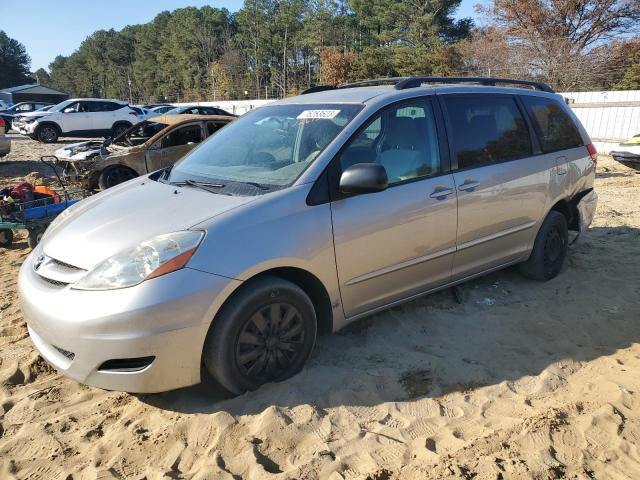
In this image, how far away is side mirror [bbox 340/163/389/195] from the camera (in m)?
2.95

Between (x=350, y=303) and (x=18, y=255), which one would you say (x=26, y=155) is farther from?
(x=350, y=303)

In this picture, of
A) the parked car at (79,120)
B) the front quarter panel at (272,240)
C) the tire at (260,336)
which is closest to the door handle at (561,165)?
the front quarter panel at (272,240)

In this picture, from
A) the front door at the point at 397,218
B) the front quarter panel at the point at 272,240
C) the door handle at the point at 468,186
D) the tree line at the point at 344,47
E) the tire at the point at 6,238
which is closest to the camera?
the front quarter panel at the point at 272,240

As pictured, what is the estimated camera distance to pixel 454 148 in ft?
12.2

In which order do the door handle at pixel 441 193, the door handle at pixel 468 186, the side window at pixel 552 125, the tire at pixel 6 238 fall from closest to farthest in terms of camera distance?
the door handle at pixel 441 193, the door handle at pixel 468 186, the side window at pixel 552 125, the tire at pixel 6 238

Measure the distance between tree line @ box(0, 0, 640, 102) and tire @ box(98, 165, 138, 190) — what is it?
2083 centimetres

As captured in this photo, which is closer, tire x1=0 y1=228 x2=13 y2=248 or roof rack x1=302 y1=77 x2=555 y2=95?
roof rack x1=302 y1=77 x2=555 y2=95

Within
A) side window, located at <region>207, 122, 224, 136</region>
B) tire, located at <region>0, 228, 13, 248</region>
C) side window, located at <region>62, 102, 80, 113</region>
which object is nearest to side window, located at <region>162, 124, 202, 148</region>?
side window, located at <region>207, 122, 224, 136</region>

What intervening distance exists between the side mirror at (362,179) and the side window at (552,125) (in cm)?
219

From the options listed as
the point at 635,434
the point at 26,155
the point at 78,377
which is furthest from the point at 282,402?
the point at 26,155

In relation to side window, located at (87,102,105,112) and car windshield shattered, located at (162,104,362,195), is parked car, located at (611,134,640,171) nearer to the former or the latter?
car windshield shattered, located at (162,104,362,195)

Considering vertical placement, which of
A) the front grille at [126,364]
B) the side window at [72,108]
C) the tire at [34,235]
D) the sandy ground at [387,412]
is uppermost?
the side window at [72,108]

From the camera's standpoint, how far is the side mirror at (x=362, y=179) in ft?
9.68

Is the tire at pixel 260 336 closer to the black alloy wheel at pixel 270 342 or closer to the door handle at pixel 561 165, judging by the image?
the black alloy wheel at pixel 270 342
